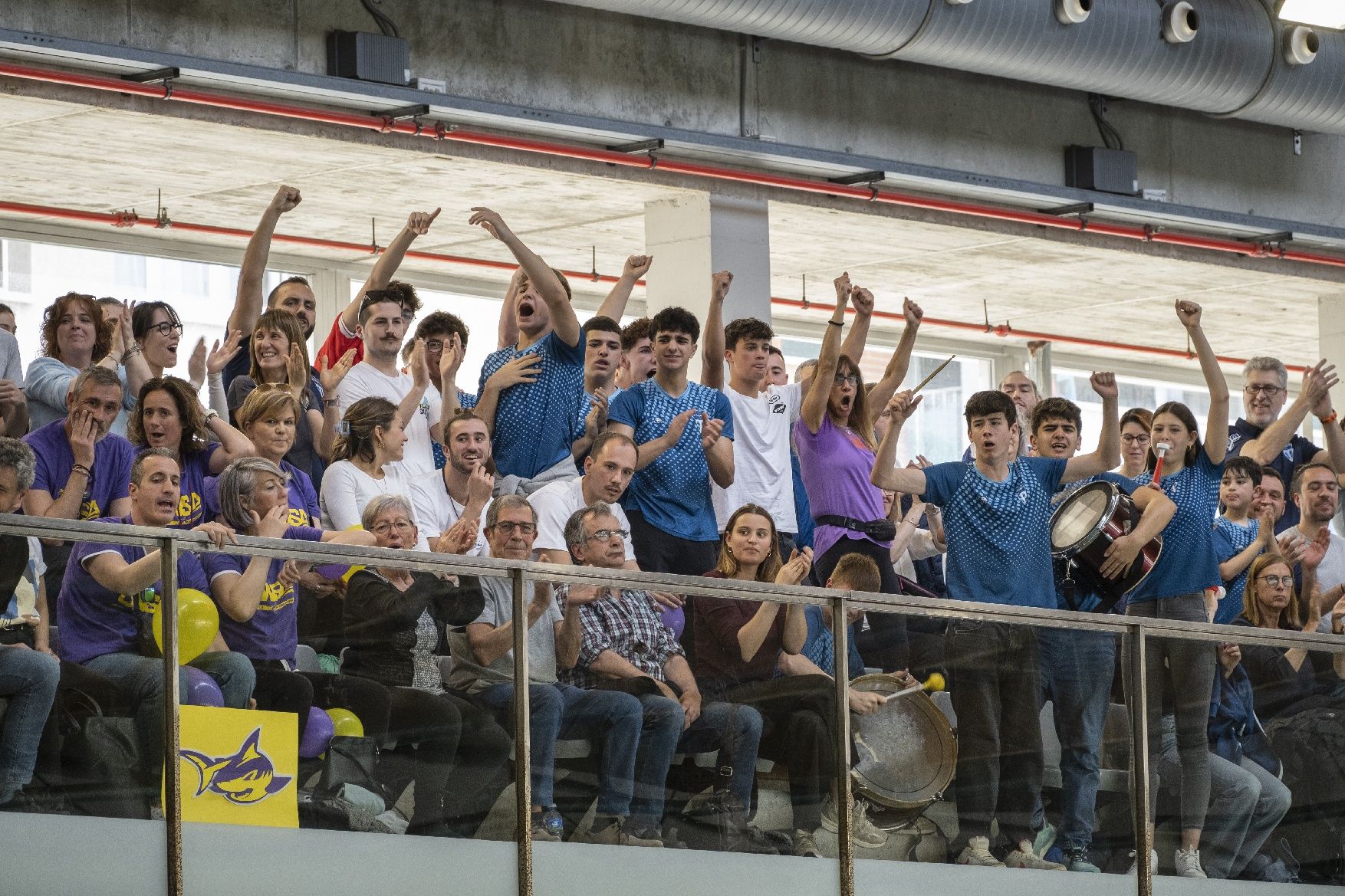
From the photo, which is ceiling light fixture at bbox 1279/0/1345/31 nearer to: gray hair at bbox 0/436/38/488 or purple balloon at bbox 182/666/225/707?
gray hair at bbox 0/436/38/488

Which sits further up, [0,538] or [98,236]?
[98,236]

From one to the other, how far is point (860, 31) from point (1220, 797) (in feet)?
13.1

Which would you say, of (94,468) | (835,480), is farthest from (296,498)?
(835,480)

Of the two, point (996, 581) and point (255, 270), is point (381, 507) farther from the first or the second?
point (996, 581)

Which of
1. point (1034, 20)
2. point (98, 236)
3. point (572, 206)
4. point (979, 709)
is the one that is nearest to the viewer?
point (979, 709)

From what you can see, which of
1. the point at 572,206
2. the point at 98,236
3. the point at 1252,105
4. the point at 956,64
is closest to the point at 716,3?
the point at 956,64

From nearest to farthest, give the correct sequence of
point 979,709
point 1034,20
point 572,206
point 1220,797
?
point 979,709 < point 1220,797 < point 1034,20 < point 572,206

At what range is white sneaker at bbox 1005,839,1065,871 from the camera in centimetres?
675

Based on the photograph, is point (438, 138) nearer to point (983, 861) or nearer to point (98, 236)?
point (98, 236)

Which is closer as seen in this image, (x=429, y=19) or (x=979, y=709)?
(x=979, y=709)

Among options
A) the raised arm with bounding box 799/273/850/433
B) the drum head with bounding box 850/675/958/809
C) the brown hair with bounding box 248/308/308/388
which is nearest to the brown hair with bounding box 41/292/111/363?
the brown hair with bounding box 248/308/308/388

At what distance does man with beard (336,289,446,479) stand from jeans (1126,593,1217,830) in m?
2.52

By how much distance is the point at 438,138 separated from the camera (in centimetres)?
962

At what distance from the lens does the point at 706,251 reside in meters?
10.6
